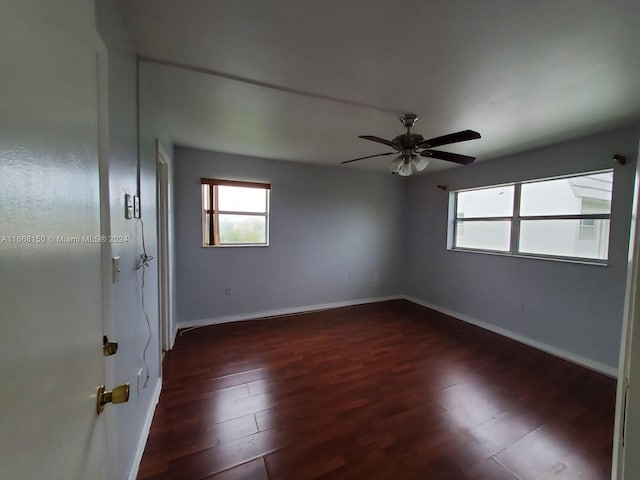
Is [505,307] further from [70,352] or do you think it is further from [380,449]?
[70,352]

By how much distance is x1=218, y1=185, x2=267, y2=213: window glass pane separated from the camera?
367 centimetres

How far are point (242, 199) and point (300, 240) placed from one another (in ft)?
3.51

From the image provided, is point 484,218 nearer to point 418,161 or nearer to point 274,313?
point 418,161

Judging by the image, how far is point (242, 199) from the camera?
3.78 meters

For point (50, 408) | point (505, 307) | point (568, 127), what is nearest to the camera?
point (50, 408)

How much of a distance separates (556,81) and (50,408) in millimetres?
2769

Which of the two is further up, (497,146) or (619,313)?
(497,146)

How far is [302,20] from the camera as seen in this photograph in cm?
130

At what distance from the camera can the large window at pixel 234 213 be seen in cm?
359

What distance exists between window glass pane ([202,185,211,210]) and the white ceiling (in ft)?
3.11

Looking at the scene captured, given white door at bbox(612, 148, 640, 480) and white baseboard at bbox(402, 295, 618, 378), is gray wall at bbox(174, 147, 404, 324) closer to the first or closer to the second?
white baseboard at bbox(402, 295, 618, 378)

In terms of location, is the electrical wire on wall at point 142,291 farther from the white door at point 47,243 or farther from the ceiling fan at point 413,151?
the ceiling fan at point 413,151

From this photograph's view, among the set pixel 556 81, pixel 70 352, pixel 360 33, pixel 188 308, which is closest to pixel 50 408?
pixel 70 352

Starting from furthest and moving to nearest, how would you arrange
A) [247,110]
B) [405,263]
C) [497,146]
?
[405,263] → [497,146] → [247,110]
